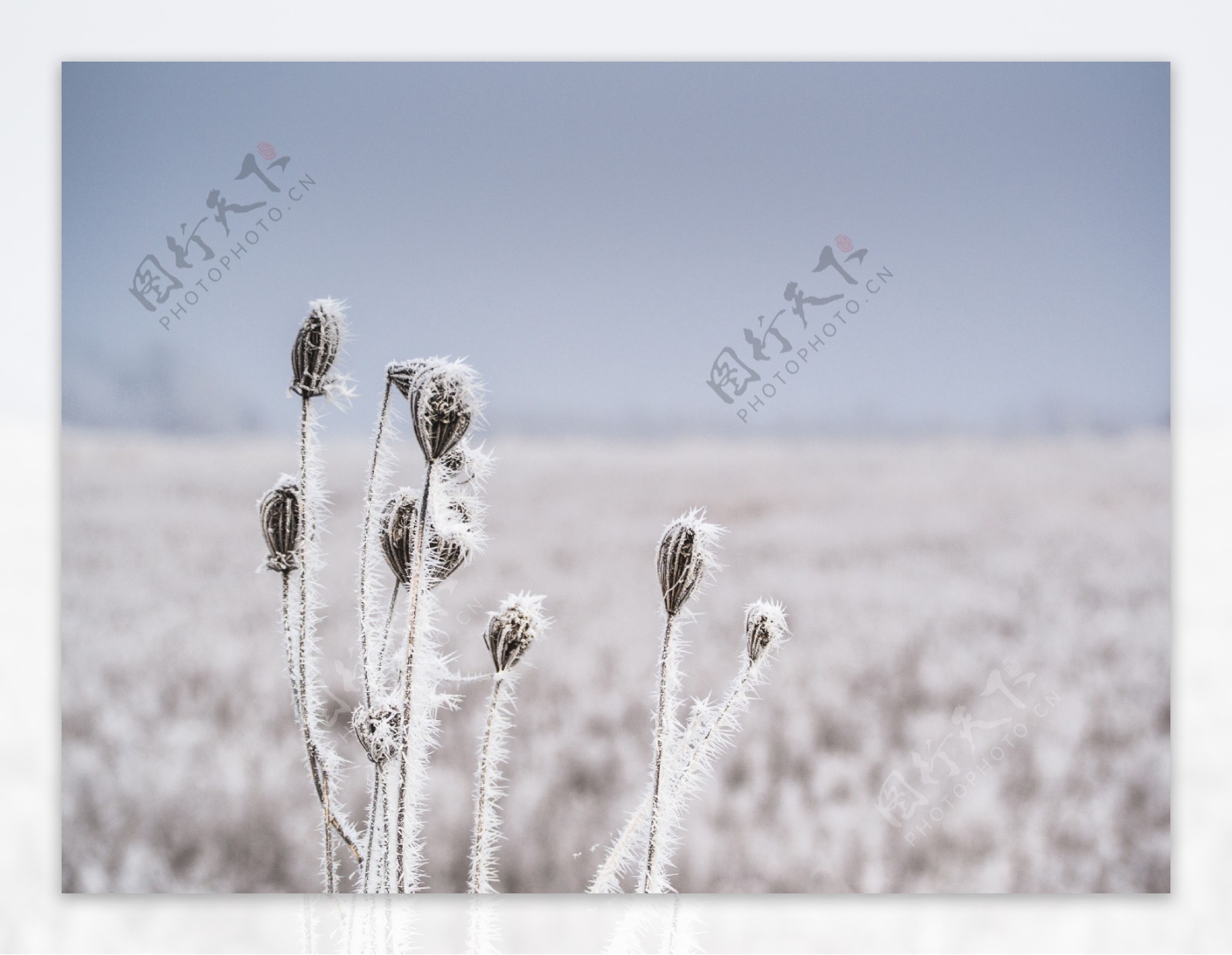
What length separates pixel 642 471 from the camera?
4.48ft

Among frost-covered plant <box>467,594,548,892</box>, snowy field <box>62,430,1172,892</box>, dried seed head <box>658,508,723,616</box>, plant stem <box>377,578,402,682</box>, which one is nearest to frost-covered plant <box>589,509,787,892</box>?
dried seed head <box>658,508,723,616</box>

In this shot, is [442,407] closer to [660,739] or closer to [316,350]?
[316,350]

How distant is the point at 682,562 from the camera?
657 millimetres

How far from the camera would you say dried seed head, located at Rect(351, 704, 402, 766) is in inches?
25.1

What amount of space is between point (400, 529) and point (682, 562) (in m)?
0.22

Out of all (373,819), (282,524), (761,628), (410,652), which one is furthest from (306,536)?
(761,628)

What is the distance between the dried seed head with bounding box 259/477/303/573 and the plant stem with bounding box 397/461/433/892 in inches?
3.6

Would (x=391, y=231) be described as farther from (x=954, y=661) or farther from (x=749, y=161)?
(x=954, y=661)

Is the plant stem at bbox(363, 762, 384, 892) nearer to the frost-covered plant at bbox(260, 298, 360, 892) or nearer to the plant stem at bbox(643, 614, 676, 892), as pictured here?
the frost-covered plant at bbox(260, 298, 360, 892)

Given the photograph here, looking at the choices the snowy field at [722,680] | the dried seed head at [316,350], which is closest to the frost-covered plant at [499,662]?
the dried seed head at [316,350]

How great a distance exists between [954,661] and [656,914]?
0.64 meters

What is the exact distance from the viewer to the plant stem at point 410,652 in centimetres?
62

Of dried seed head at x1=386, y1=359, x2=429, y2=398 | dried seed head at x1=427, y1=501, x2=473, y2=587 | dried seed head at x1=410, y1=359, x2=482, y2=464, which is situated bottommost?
dried seed head at x1=427, y1=501, x2=473, y2=587

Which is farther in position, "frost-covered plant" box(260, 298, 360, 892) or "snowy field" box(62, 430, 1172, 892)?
Result: "snowy field" box(62, 430, 1172, 892)
